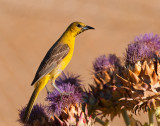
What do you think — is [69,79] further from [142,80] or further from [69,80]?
[142,80]

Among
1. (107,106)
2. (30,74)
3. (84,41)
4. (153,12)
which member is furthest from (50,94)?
(153,12)

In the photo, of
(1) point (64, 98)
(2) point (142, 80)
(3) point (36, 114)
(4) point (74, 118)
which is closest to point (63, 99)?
(1) point (64, 98)

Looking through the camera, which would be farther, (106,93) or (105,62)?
(105,62)

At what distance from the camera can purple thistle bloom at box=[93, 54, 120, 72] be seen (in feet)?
18.5

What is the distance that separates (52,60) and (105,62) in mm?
971

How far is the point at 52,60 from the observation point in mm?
6176

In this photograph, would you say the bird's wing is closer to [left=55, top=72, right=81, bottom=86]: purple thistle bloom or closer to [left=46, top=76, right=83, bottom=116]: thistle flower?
[left=55, top=72, right=81, bottom=86]: purple thistle bloom

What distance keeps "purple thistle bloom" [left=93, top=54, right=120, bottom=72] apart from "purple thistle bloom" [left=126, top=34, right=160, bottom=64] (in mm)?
502

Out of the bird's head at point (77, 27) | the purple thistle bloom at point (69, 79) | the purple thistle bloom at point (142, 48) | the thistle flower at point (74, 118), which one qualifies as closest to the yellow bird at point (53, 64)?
the purple thistle bloom at point (69, 79)

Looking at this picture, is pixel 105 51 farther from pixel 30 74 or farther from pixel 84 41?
pixel 30 74

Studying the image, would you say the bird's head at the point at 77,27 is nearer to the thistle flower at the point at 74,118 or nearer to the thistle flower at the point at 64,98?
the thistle flower at the point at 64,98

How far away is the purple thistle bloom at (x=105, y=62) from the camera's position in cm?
565

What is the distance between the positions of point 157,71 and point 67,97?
4.14 ft

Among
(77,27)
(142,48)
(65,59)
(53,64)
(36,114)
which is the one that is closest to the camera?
(142,48)
